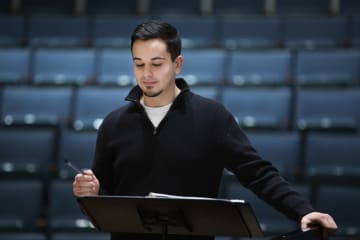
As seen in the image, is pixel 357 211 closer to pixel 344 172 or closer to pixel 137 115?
pixel 344 172

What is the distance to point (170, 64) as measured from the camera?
0.72 meters

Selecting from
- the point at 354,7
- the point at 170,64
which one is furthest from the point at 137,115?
the point at 354,7

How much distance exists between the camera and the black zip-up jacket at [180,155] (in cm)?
71

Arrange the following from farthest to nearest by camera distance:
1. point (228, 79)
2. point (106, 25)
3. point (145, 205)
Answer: point (106, 25) → point (228, 79) → point (145, 205)

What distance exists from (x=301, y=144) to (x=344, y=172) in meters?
0.09

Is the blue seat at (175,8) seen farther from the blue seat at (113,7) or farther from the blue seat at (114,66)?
the blue seat at (114,66)

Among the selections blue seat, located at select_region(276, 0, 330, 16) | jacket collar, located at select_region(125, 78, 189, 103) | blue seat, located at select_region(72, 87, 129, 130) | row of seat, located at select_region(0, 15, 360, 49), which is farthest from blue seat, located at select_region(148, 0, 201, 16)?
jacket collar, located at select_region(125, 78, 189, 103)

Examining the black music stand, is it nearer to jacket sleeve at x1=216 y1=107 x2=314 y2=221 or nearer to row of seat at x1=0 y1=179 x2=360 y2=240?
jacket sleeve at x1=216 y1=107 x2=314 y2=221

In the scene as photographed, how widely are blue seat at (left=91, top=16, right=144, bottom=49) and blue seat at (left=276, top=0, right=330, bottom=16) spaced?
0.44 metres

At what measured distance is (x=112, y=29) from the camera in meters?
2.18

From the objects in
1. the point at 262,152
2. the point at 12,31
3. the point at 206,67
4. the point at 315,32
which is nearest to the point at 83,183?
the point at 262,152

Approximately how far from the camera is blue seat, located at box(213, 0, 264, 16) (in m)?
2.34

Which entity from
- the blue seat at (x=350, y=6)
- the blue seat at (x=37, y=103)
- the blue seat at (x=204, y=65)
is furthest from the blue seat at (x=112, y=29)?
the blue seat at (x=350, y=6)

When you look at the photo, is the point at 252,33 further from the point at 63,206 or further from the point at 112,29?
the point at 63,206
